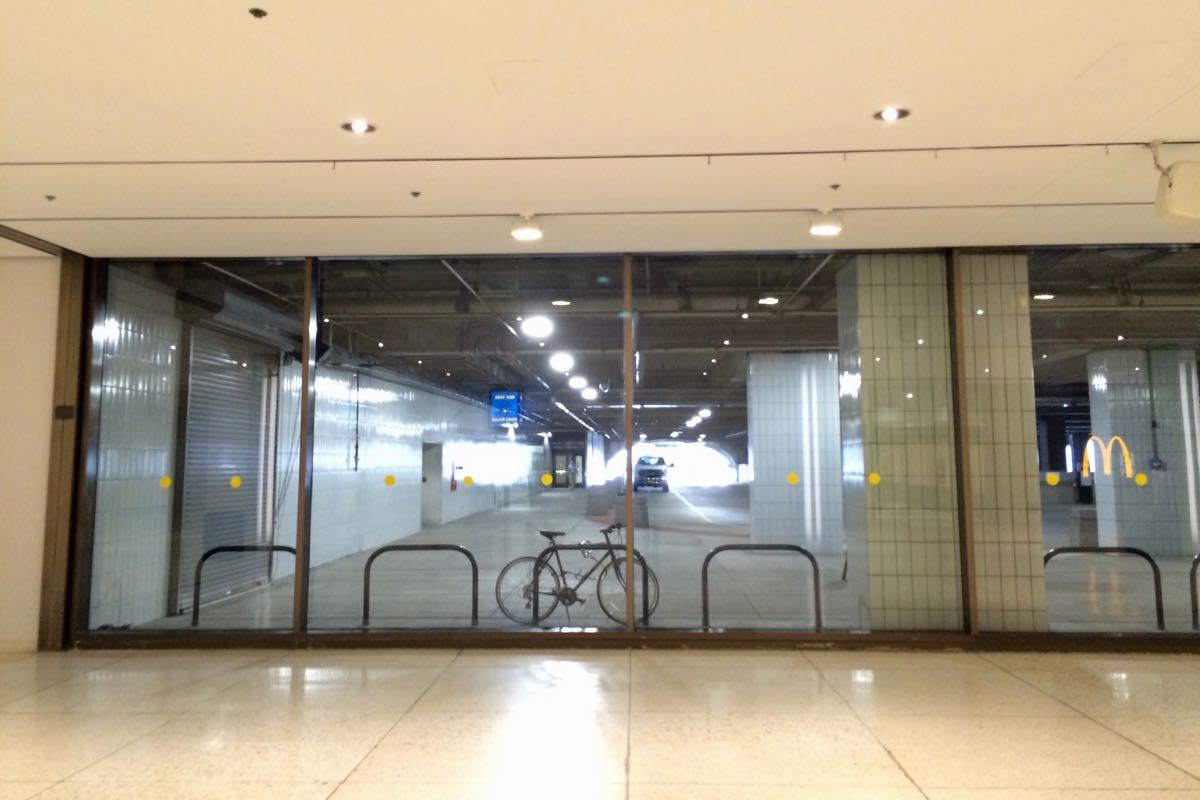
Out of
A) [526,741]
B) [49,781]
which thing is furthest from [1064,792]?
[49,781]

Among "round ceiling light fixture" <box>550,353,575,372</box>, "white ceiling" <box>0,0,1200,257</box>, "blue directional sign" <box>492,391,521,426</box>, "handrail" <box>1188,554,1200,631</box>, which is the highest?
"white ceiling" <box>0,0,1200,257</box>

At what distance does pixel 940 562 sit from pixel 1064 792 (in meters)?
2.74

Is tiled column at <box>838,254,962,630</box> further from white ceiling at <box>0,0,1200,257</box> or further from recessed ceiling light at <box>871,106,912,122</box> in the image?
recessed ceiling light at <box>871,106,912,122</box>

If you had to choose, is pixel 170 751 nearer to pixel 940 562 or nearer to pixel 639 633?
pixel 639 633

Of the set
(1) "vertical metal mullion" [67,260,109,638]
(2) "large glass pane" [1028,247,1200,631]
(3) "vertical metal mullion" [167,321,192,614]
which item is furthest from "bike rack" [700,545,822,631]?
(1) "vertical metal mullion" [67,260,109,638]

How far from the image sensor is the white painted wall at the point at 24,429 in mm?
5754

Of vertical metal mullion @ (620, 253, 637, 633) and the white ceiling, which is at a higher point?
the white ceiling

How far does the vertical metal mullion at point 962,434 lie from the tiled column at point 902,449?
43 mm

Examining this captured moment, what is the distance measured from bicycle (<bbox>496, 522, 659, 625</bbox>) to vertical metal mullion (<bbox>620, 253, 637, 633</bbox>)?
0.18 metres

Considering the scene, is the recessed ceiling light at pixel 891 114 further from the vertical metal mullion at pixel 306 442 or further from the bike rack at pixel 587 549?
the vertical metal mullion at pixel 306 442

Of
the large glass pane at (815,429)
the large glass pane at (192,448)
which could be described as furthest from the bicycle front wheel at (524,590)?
the large glass pane at (192,448)

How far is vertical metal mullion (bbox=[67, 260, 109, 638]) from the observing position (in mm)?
5848

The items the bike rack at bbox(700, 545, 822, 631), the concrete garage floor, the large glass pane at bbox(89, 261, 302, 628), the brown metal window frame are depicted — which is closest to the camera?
the brown metal window frame

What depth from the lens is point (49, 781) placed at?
341cm
